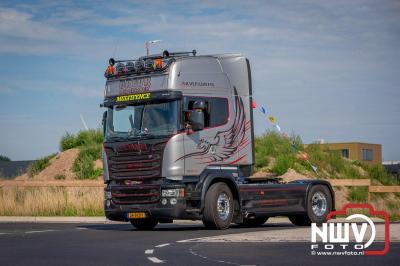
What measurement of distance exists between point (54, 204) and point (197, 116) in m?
10.9

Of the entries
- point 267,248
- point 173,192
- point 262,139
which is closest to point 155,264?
point 267,248

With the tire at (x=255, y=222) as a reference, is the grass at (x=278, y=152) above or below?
above

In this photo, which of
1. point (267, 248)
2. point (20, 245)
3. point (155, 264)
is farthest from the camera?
point (20, 245)

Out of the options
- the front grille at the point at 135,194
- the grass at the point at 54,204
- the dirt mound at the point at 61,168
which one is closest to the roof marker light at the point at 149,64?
the front grille at the point at 135,194

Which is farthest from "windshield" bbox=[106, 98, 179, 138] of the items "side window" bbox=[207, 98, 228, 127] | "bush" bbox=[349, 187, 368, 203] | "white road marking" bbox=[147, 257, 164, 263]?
"bush" bbox=[349, 187, 368, 203]

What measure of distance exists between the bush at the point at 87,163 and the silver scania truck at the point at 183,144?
1676 cm

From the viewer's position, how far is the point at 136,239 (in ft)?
58.7

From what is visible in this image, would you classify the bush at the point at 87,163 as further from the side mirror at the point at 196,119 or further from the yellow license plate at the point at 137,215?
the side mirror at the point at 196,119

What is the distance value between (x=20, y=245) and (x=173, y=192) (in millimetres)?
4829

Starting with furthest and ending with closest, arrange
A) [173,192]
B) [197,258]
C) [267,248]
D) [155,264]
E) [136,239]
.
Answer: [173,192] < [136,239] < [267,248] < [197,258] < [155,264]

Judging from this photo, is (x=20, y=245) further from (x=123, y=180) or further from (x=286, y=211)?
(x=286, y=211)

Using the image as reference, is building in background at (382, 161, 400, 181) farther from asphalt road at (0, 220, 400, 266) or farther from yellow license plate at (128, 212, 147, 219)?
asphalt road at (0, 220, 400, 266)

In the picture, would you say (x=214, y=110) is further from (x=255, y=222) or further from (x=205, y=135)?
(x=255, y=222)

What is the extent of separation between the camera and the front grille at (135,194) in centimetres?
2038
